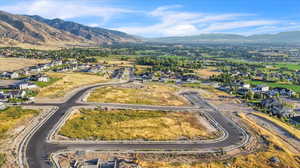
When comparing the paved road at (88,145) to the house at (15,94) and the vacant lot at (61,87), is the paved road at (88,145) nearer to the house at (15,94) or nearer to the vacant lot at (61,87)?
the vacant lot at (61,87)

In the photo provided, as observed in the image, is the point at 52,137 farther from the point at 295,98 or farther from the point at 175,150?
the point at 295,98

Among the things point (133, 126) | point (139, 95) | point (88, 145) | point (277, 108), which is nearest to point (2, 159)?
point (88, 145)

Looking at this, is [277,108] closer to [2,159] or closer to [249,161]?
[249,161]

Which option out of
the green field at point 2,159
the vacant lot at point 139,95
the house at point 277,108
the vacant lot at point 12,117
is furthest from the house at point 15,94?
the house at point 277,108

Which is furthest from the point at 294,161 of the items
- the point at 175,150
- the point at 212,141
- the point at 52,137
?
the point at 52,137

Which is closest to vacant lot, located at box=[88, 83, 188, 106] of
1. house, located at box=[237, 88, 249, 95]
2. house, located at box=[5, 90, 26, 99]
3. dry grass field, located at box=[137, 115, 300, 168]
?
house, located at box=[5, 90, 26, 99]
